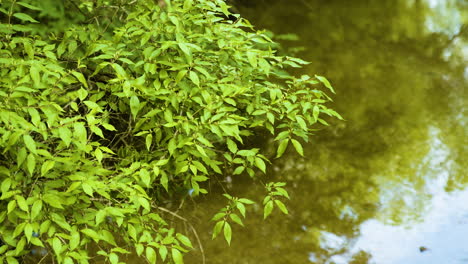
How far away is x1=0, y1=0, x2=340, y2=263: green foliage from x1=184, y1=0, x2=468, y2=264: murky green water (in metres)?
0.74

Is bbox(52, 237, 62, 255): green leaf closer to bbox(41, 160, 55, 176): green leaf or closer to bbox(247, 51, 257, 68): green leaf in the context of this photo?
bbox(41, 160, 55, 176): green leaf

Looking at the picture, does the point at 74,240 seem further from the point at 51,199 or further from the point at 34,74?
the point at 34,74

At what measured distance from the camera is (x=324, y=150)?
3.61 metres

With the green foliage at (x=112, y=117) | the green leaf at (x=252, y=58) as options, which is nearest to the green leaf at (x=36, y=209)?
the green foliage at (x=112, y=117)

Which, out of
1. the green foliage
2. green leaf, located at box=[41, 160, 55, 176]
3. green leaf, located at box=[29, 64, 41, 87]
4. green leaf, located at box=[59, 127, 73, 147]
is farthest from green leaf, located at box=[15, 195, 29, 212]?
green leaf, located at box=[29, 64, 41, 87]

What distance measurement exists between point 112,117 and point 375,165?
74.1 inches

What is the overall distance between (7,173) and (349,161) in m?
2.30

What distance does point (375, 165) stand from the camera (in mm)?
3453

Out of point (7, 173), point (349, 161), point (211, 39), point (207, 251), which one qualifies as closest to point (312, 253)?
point (207, 251)

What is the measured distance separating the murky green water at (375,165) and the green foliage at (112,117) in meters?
0.74

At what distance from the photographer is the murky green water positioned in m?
2.92

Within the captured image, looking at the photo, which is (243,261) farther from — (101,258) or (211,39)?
(211,39)

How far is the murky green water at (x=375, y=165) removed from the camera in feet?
9.58

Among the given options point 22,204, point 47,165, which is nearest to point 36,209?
point 22,204
